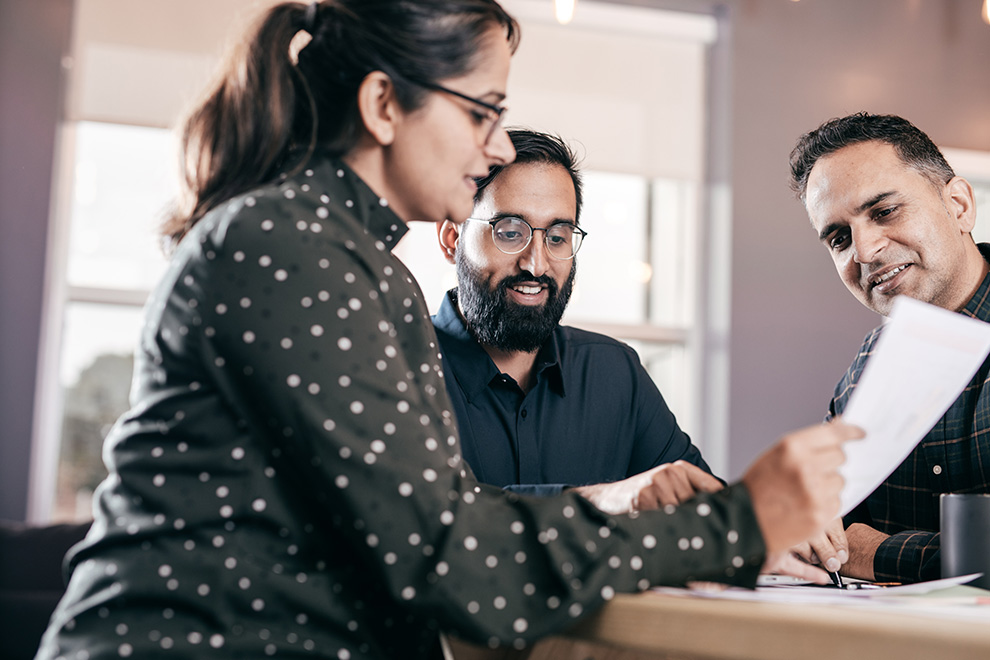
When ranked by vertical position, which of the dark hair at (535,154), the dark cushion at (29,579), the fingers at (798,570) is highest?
the dark hair at (535,154)

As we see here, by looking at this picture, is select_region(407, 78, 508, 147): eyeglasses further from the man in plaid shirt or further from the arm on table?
the man in plaid shirt

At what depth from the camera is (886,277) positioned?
1825 millimetres

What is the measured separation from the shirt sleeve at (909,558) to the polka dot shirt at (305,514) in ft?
2.00

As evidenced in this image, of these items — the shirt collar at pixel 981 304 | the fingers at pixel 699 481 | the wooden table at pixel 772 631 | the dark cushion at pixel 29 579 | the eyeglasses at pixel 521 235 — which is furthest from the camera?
the dark cushion at pixel 29 579

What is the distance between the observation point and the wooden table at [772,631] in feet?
2.09

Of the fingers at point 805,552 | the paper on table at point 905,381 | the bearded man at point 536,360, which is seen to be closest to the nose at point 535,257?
the bearded man at point 536,360

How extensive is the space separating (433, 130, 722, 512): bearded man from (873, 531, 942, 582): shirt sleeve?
0.53 m

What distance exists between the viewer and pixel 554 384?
75.4 inches

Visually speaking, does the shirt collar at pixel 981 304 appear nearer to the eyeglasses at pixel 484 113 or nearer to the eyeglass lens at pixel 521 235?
the eyeglass lens at pixel 521 235

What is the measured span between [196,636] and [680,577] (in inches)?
16.5

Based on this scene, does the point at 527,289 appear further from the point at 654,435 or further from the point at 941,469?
the point at 941,469

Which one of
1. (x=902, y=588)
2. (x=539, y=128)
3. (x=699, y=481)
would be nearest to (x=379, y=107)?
(x=699, y=481)

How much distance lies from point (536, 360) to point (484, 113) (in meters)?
0.97

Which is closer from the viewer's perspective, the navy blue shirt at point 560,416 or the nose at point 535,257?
the navy blue shirt at point 560,416
